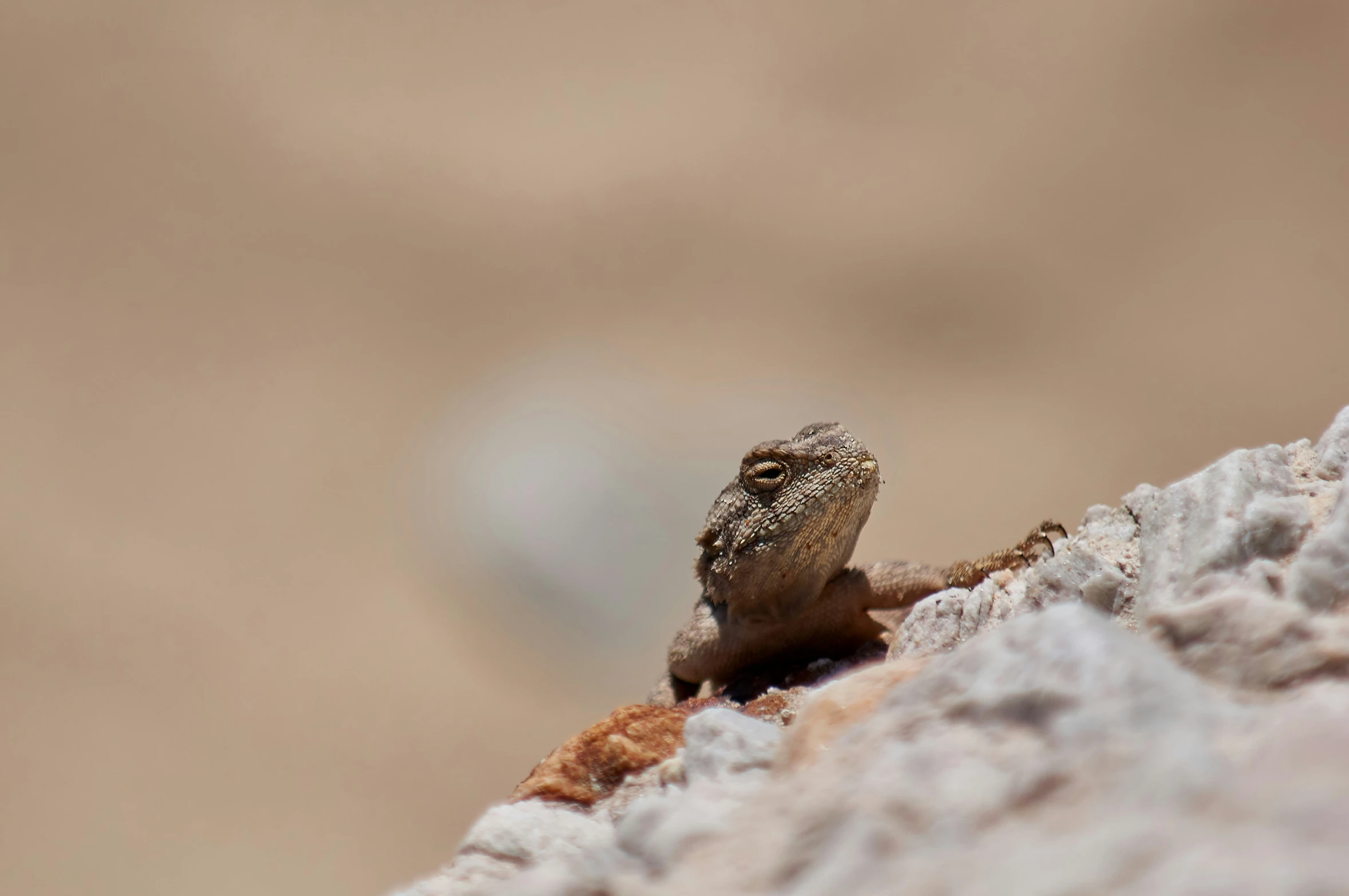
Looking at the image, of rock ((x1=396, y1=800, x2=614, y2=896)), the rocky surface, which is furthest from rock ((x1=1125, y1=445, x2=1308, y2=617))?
rock ((x1=396, y1=800, x2=614, y2=896))

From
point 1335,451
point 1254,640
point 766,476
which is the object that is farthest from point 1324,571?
point 766,476

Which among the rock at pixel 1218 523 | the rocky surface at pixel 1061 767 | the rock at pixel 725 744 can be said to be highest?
the rock at pixel 1218 523

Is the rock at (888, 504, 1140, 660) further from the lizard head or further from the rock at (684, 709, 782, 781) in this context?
the rock at (684, 709, 782, 781)

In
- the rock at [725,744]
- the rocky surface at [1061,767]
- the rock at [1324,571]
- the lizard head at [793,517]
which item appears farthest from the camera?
the lizard head at [793,517]

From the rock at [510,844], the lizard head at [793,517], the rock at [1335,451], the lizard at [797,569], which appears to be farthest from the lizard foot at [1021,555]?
the rock at [510,844]

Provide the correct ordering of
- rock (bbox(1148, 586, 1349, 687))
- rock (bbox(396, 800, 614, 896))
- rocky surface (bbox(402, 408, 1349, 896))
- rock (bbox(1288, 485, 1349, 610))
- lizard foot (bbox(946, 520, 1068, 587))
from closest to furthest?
rocky surface (bbox(402, 408, 1349, 896)), rock (bbox(1148, 586, 1349, 687)), rock (bbox(1288, 485, 1349, 610)), rock (bbox(396, 800, 614, 896)), lizard foot (bbox(946, 520, 1068, 587))

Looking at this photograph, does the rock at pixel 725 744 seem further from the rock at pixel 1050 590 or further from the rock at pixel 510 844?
the rock at pixel 1050 590
